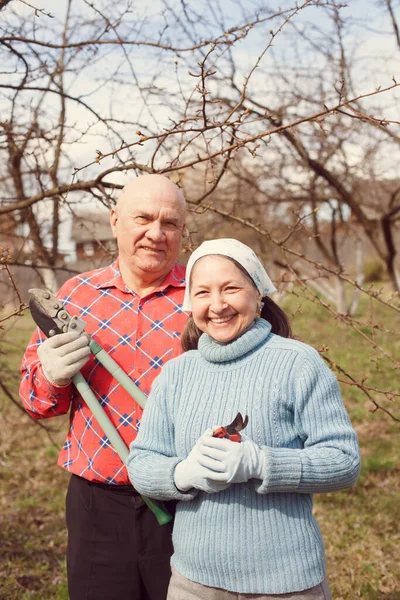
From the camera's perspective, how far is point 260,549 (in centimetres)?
172

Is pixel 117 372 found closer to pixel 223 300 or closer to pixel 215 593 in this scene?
pixel 223 300

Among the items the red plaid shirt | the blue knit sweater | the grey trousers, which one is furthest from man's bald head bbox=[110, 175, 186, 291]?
the grey trousers

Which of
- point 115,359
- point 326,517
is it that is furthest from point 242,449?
point 326,517

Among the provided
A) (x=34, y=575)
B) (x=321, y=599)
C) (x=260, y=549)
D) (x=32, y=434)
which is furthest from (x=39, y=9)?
(x=32, y=434)

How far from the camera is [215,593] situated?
1.79 m

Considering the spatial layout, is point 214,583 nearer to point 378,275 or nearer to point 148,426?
point 148,426

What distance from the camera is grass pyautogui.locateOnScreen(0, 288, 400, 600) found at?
3773mm

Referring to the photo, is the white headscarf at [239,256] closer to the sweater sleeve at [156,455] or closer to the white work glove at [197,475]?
the sweater sleeve at [156,455]

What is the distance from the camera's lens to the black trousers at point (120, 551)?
2254 millimetres

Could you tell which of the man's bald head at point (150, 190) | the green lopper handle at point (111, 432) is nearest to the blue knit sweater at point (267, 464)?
the green lopper handle at point (111, 432)

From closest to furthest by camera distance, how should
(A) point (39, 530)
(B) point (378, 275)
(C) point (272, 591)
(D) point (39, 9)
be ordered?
(C) point (272, 591) → (D) point (39, 9) → (A) point (39, 530) → (B) point (378, 275)

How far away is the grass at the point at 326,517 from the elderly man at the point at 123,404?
75 cm

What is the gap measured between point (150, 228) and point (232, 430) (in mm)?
890

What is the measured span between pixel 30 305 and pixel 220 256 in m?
0.71
